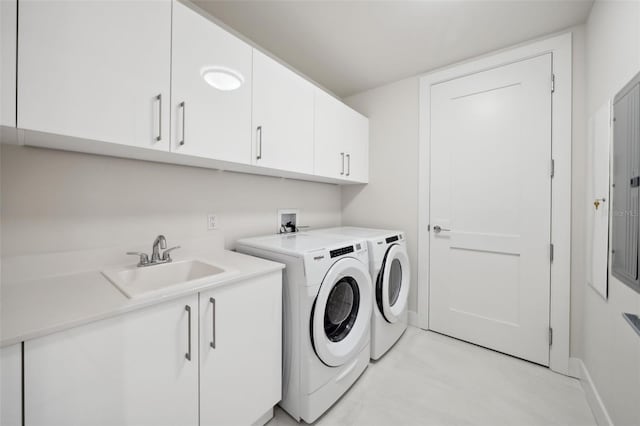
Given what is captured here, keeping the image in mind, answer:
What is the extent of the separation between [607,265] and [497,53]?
1.74m

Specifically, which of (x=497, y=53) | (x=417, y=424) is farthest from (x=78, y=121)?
(x=497, y=53)

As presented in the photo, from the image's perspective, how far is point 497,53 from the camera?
2.05 metres

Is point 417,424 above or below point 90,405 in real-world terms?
below

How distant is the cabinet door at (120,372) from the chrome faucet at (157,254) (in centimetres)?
50

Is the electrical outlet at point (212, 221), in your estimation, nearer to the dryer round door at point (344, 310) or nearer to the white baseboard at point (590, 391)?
the dryer round door at point (344, 310)

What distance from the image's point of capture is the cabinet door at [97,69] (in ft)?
2.74

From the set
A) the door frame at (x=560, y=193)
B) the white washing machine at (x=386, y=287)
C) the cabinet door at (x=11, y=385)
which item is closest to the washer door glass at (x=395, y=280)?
the white washing machine at (x=386, y=287)

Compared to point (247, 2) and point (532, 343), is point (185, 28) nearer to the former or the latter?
point (247, 2)

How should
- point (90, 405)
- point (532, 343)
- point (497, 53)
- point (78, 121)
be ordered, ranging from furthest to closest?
point (497, 53)
point (532, 343)
point (78, 121)
point (90, 405)

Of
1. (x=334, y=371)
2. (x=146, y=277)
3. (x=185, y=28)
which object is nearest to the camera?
(x=185, y=28)

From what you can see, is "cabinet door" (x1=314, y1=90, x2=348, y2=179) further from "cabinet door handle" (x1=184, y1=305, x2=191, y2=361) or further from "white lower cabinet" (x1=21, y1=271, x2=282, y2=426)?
"cabinet door handle" (x1=184, y1=305, x2=191, y2=361)

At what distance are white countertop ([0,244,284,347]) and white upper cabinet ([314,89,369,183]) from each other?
1.10 m

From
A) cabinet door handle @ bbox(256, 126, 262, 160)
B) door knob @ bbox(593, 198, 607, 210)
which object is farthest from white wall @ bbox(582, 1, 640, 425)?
cabinet door handle @ bbox(256, 126, 262, 160)

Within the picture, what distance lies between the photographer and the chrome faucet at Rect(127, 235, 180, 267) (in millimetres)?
1317
